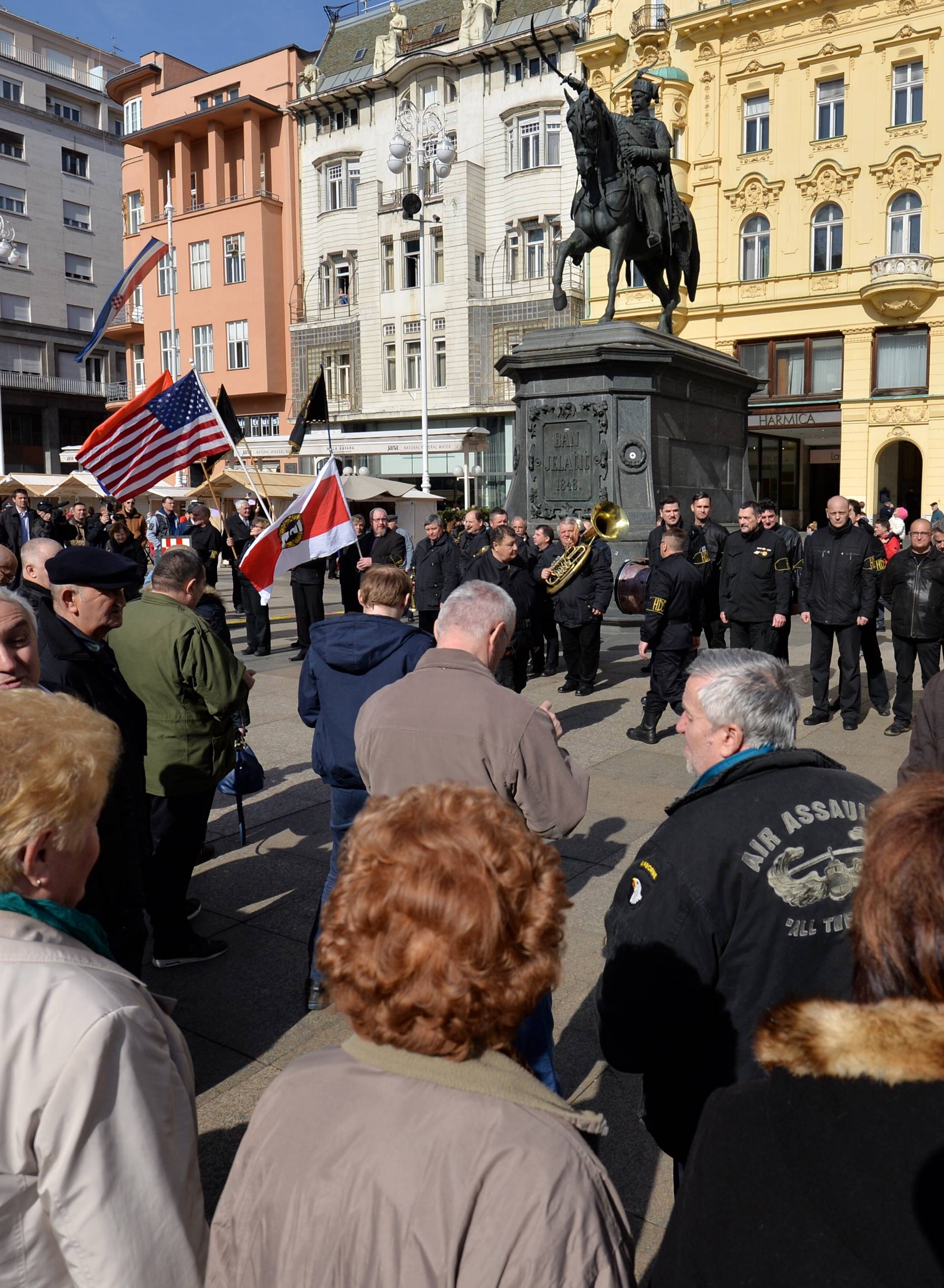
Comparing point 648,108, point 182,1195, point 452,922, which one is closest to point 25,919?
point 182,1195

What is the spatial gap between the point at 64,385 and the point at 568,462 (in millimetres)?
52021

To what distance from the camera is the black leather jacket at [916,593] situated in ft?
28.7

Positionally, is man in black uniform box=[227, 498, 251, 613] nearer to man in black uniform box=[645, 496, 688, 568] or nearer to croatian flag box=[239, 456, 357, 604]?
man in black uniform box=[645, 496, 688, 568]

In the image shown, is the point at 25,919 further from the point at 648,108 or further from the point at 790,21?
Result: the point at 790,21

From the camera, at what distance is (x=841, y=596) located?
9.14 metres

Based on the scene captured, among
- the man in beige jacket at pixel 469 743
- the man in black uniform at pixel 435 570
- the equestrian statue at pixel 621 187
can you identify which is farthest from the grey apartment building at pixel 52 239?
the man in beige jacket at pixel 469 743

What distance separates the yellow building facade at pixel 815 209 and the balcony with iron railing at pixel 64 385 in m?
32.6

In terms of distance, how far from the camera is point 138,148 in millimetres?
49656

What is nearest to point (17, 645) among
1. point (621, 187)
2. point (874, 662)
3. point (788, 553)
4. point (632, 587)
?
point (788, 553)

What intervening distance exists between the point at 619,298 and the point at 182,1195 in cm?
3751

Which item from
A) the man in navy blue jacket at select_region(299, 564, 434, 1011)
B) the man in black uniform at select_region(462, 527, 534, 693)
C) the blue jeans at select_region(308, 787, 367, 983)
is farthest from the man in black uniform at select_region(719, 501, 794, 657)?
the blue jeans at select_region(308, 787, 367, 983)

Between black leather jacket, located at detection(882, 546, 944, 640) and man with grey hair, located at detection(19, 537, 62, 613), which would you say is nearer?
man with grey hair, located at detection(19, 537, 62, 613)

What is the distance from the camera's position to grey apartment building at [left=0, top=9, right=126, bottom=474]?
189ft

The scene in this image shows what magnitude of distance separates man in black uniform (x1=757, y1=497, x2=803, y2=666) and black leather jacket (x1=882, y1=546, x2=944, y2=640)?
807 millimetres
